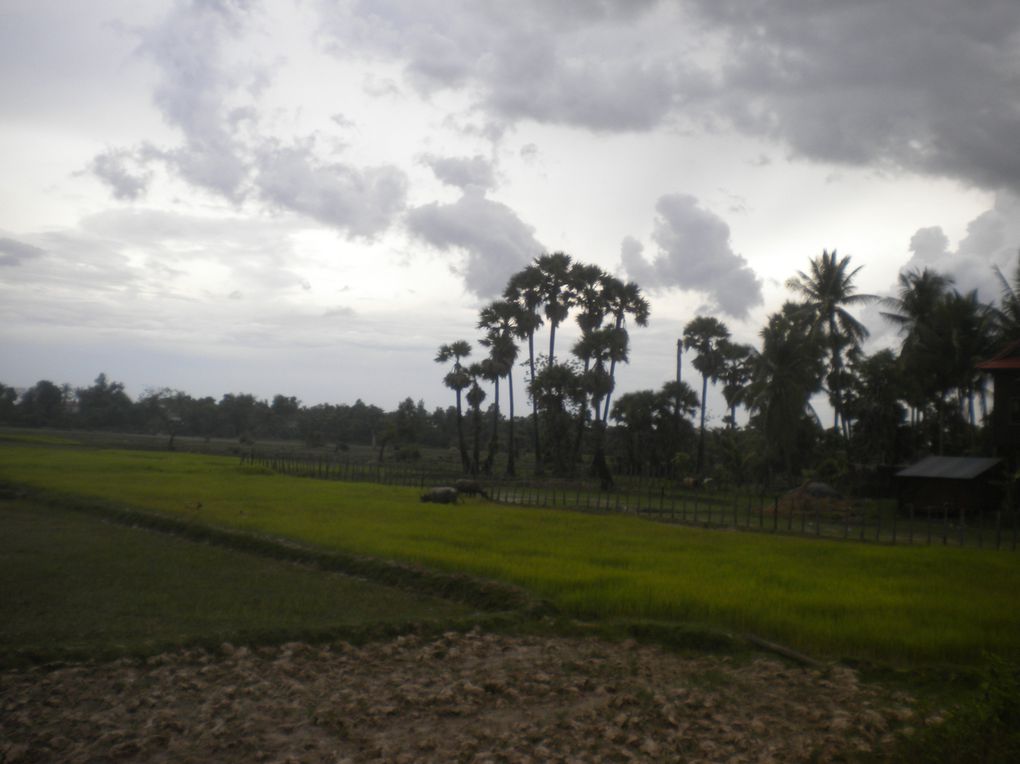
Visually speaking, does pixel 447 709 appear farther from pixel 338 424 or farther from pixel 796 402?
pixel 338 424

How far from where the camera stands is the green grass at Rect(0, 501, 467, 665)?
960cm

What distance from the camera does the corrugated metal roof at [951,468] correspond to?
28.8 metres

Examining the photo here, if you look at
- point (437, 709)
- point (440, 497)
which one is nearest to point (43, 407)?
point (440, 497)

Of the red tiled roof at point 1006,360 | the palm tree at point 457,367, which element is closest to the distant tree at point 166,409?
the palm tree at point 457,367

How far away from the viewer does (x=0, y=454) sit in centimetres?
4212

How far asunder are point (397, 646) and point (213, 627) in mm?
2296

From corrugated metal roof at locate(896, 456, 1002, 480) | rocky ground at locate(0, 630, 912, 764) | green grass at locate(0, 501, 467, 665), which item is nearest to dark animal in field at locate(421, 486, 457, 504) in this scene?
green grass at locate(0, 501, 467, 665)

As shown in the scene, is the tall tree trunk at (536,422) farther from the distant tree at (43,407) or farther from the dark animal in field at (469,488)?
the distant tree at (43,407)

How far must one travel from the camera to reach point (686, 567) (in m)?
14.3

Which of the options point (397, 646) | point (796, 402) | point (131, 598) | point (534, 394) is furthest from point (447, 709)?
point (534, 394)

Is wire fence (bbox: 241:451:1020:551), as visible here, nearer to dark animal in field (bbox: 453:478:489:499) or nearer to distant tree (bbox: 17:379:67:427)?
dark animal in field (bbox: 453:478:489:499)

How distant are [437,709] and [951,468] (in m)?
27.3

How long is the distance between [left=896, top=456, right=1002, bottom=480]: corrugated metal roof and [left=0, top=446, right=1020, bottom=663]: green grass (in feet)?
41.0

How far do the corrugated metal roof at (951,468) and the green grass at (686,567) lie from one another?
12487 millimetres
